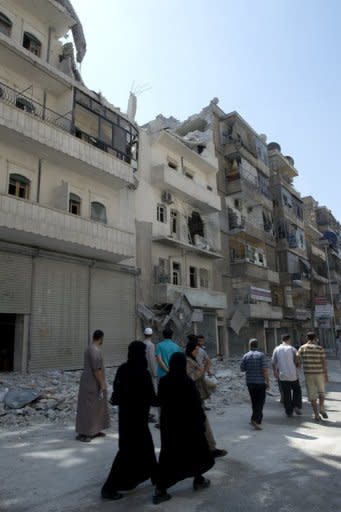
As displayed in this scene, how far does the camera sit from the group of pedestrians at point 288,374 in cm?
671

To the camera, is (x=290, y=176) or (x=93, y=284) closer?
(x=93, y=284)

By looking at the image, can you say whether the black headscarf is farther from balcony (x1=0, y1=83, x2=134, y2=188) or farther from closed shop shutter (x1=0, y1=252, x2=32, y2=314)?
balcony (x1=0, y1=83, x2=134, y2=188)

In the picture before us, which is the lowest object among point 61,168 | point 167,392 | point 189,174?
point 167,392

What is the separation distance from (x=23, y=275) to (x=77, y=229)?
2.47 m

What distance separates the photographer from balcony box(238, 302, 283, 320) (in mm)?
24234

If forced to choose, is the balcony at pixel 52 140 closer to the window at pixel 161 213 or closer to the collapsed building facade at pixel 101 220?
the collapsed building facade at pixel 101 220

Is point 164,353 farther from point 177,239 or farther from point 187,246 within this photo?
point 177,239

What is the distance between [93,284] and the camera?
50.3ft

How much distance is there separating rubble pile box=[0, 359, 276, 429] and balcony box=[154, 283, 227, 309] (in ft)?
16.4

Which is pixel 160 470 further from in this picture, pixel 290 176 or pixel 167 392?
pixel 290 176

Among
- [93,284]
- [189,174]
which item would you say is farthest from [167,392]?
[189,174]

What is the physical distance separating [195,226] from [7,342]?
13.4m

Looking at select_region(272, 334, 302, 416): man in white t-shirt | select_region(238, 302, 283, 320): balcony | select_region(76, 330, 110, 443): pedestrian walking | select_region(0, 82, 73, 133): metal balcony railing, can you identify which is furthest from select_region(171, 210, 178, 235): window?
select_region(76, 330, 110, 443): pedestrian walking

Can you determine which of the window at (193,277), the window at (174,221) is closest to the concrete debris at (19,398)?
the window at (174,221)
